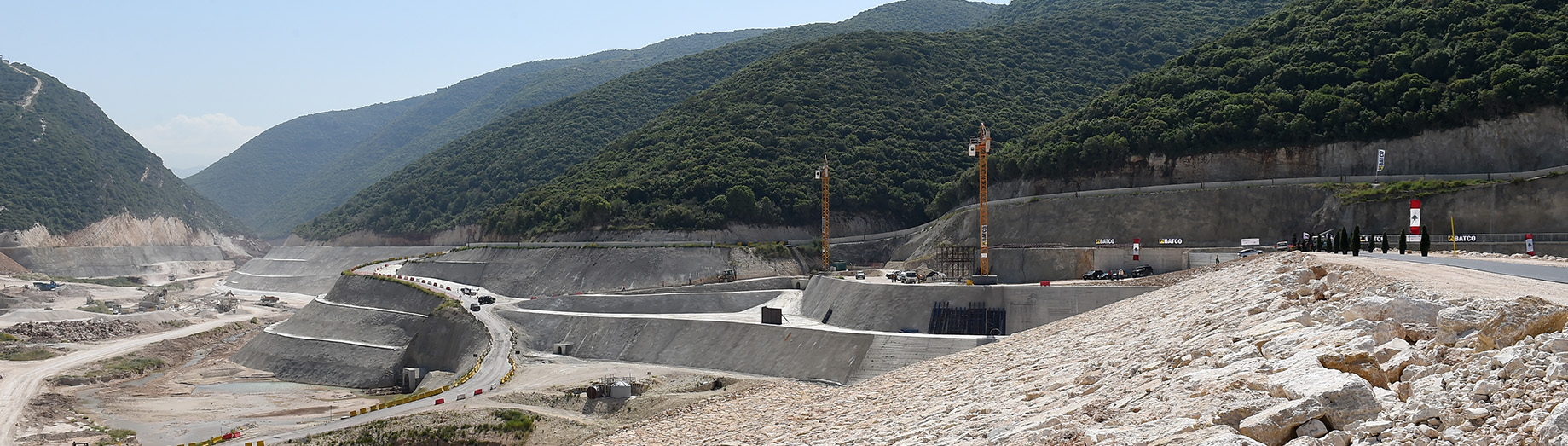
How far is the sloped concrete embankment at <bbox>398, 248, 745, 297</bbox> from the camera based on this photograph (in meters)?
86.5

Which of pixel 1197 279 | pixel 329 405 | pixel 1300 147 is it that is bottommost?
pixel 329 405

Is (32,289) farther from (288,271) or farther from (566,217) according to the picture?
(566,217)

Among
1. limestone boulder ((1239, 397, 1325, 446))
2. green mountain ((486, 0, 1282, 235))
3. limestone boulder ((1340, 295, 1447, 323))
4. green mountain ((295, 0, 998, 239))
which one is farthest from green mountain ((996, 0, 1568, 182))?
green mountain ((295, 0, 998, 239))

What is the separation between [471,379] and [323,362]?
A: 77.4 feet

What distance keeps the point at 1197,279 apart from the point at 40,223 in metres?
159

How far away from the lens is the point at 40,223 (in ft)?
478

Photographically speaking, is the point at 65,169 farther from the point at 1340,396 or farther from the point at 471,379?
the point at 1340,396

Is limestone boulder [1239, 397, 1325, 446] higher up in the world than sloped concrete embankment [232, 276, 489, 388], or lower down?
higher up

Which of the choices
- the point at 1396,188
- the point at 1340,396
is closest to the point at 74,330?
the point at 1396,188

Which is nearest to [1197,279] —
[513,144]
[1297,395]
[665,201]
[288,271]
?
[1297,395]

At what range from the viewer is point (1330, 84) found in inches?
2815

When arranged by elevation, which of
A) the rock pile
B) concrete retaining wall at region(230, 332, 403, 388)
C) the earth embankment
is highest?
the earth embankment

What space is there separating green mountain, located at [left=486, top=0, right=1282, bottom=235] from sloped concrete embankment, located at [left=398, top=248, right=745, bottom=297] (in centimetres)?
687

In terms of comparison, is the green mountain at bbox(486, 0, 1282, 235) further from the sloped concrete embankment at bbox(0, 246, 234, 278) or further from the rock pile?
the sloped concrete embankment at bbox(0, 246, 234, 278)
